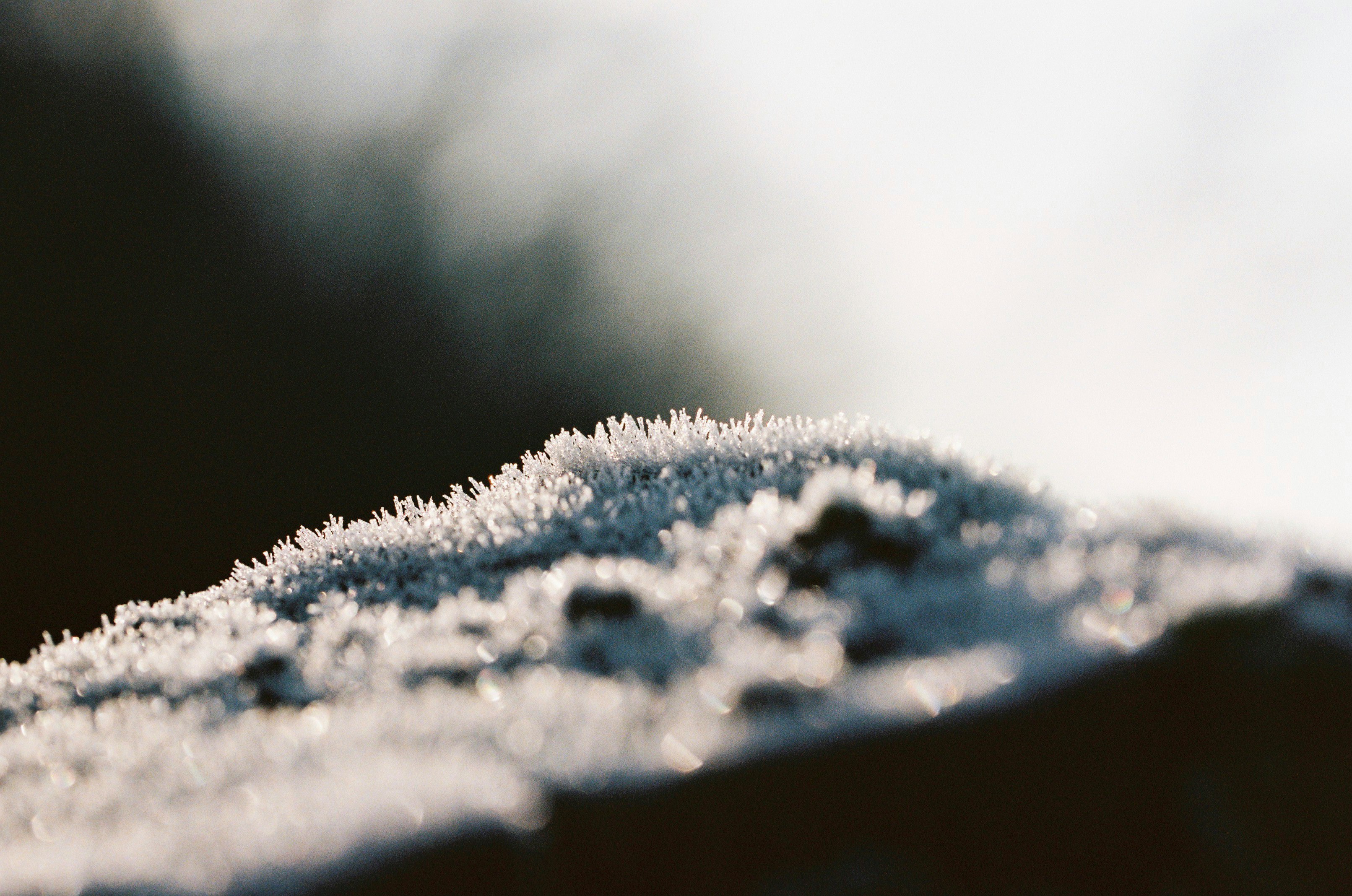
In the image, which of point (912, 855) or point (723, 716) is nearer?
point (912, 855)

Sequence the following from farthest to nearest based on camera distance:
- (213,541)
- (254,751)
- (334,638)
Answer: (213,541), (334,638), (254,751)

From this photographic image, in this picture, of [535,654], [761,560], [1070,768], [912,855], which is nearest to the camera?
[912,855]

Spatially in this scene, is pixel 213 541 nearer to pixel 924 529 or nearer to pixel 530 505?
pixel 530 505

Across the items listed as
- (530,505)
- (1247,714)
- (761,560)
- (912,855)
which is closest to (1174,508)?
(1247,714)

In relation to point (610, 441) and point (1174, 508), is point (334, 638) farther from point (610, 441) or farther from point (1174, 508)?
point (1174, 508)

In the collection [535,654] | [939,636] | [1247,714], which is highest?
[535,654]

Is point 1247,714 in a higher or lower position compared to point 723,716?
lower

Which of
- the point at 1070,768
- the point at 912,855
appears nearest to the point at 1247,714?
the point at 1070,768
